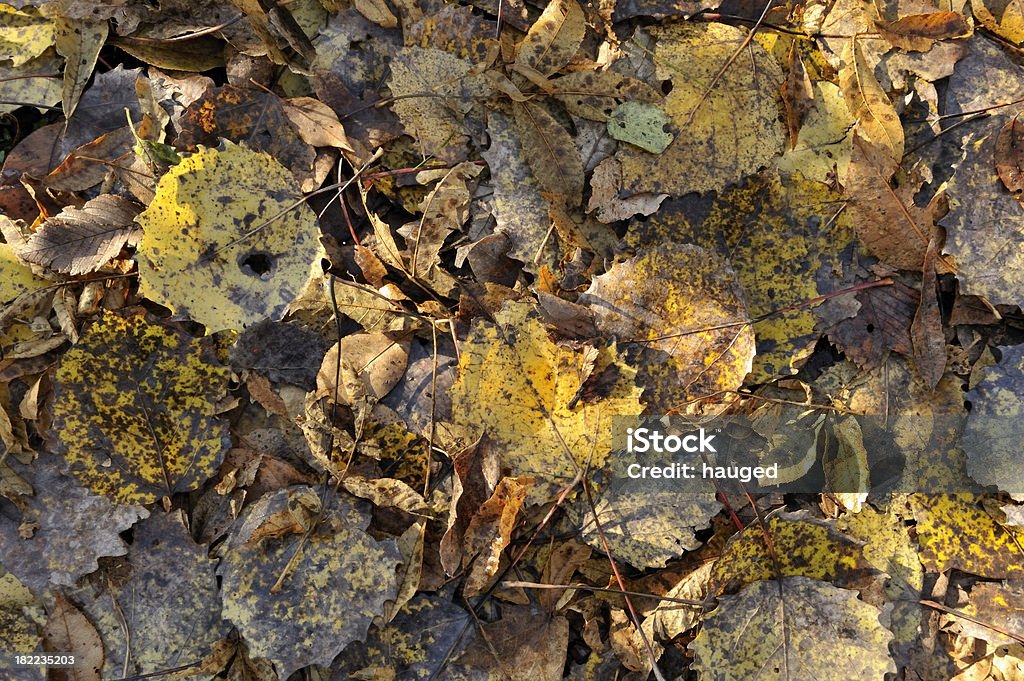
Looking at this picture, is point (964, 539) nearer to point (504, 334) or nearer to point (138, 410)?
point (504, 334)

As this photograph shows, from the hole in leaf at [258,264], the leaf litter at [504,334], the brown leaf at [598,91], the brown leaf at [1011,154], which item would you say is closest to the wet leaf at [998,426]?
the leaf litter at [504,334]

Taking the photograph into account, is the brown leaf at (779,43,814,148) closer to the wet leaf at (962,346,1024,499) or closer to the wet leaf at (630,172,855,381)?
the wet leaf at (630,172,855,381)

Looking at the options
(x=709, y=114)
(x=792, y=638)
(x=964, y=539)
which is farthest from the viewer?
(x=709, y=114)

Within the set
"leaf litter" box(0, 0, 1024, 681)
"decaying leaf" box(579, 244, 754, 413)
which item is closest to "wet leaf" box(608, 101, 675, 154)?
"leaf litter" box(0, 0, 1024, 681)

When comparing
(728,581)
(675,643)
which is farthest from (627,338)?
(675,643)

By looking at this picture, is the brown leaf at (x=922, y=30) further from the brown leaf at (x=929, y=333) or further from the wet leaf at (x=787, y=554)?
the wet leaf at (x=787, y=554)

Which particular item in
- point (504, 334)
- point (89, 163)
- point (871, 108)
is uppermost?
point (871, 108)

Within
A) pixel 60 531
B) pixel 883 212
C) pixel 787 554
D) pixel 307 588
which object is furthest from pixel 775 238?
pixel 60 531

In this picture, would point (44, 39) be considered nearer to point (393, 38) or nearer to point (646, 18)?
point (393, 38)
